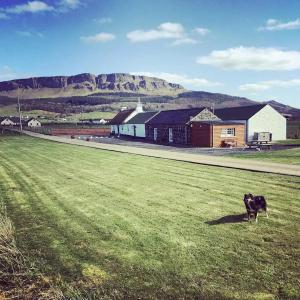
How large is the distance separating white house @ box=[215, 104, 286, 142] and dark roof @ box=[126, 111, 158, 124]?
14.9 m

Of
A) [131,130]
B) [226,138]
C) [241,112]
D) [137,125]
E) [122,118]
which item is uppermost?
[241,112]

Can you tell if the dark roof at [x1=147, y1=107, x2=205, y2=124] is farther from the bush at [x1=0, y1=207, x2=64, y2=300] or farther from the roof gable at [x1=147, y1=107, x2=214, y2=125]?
the bush at [x1=0, y1=207, x2=64, y2=300]

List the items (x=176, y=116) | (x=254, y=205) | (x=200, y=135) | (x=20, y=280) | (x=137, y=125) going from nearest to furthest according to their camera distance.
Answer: (x=20, y=280)
(x=254, y=205)
(x=200, y=135)
(x=176, y=116)
(x=137, y=125)

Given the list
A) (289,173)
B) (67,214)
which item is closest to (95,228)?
(67,214)

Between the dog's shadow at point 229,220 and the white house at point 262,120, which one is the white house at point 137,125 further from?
the dog's shadow at point 229,220

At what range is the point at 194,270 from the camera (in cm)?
939

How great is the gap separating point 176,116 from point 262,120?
12942 mm

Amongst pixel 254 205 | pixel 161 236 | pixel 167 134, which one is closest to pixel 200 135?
pixel 167 134

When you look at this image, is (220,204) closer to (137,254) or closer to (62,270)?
(137,254)

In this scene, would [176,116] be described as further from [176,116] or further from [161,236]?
[161,236]

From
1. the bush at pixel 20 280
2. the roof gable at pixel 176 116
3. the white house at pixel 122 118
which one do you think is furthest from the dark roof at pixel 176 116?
the bush at pixel 20 280

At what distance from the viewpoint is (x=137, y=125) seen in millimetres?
68188

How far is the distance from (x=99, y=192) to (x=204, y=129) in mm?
30113

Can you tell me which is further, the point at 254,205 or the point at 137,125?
the point at 137,125
